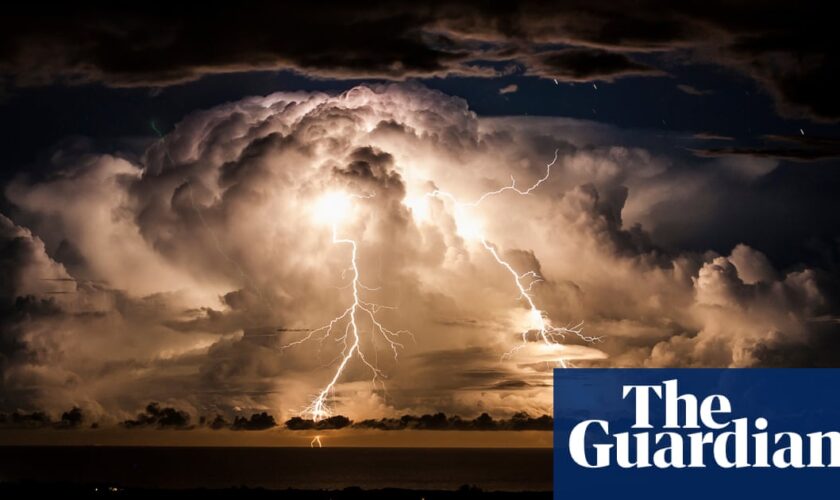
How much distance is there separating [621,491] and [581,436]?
42072mm

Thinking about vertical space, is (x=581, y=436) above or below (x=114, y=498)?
above

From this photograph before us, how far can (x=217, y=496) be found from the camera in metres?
34.4

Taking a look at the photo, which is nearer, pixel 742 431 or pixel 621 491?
pixel 742 431

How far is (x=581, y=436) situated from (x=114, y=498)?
671 inches

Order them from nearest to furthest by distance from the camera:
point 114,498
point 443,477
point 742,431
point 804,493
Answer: point 742,431 → point 114,498 → point 804,493 → point 443,477

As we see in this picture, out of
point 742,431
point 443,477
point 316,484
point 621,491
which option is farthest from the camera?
point 443,477

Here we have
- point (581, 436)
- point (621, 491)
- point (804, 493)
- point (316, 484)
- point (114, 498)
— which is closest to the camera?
point (581, 436)

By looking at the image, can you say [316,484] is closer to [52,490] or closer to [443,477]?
[443,477]

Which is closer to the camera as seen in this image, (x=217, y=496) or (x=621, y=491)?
(x=217, y=496)

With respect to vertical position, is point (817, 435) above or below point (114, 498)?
above

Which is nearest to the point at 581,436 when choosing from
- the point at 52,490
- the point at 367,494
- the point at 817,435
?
the point at 817,435

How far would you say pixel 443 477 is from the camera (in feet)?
321

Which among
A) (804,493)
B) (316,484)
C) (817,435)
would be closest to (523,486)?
(316,484)

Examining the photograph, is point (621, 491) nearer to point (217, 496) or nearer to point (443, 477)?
point (217, 496)
